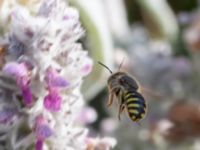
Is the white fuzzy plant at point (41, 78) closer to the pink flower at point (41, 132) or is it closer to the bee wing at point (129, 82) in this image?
the pink flower at point (41, 132)

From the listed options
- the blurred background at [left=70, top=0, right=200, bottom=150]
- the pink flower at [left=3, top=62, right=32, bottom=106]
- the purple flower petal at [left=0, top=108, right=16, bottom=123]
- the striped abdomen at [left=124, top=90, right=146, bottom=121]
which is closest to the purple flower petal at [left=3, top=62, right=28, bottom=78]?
the pink flower at [left=3, top=62, right=32, bottom=106]

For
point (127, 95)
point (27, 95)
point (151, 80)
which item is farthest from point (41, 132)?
point (151, 80)

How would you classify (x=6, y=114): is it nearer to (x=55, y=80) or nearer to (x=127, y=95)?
(x=55, y=80)

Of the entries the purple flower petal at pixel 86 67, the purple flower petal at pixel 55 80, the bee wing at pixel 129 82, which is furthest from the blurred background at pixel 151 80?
the purple flower petal at pixel 55 80

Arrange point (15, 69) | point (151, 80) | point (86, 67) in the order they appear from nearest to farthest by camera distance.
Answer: point (15, 69) → point (86, 67) → point (151, 80)

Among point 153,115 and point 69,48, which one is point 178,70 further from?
point 69,48

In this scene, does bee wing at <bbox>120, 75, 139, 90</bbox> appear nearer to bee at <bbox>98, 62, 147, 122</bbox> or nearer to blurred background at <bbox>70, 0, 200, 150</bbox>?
bee at <bbox>98, 62, 147, 122</bbox>
